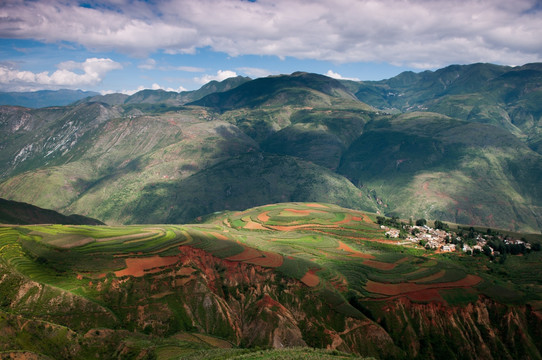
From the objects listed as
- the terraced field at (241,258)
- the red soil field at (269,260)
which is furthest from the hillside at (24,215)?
the red soil field at (269,260)

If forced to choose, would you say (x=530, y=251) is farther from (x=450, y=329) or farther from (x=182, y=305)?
(x=182, y=305)

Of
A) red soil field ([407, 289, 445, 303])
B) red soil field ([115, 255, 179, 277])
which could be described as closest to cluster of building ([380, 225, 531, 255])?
red soil field ([407, 289, 445, 303])

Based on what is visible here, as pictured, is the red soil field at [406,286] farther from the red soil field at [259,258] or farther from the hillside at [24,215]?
the hillside at [24,215]

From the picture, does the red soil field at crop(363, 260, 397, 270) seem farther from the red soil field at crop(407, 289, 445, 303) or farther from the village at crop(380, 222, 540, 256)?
the village at crop(380, 222, 540, 256)

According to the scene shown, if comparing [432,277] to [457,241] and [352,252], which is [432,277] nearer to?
[352,252]

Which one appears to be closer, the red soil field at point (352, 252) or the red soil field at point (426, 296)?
the red soil field at point (426, 296)

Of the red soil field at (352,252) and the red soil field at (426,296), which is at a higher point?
the red soil field at (426,296)
